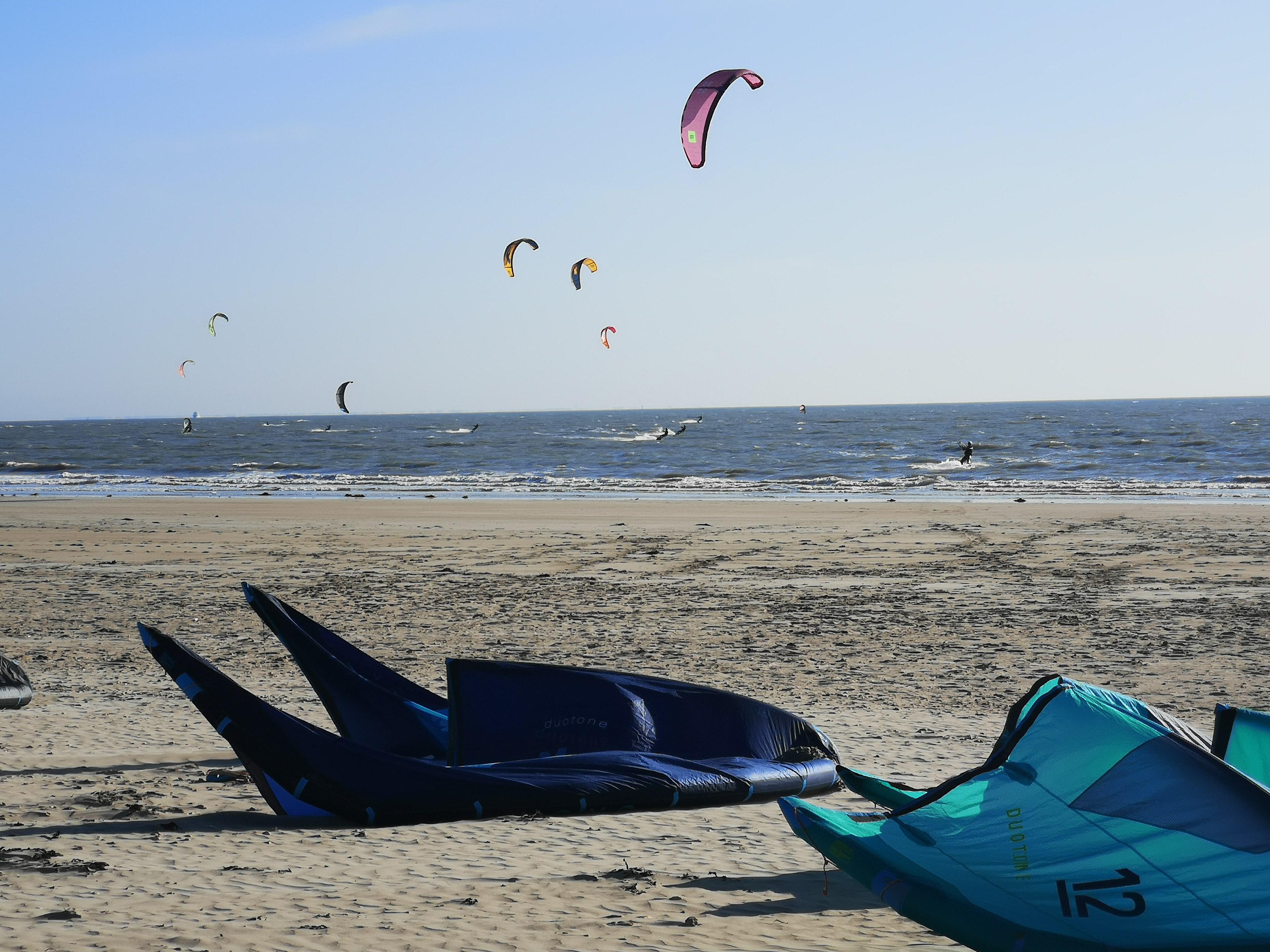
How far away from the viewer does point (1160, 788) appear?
3.31 metres

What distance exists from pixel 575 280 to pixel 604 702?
922 inches

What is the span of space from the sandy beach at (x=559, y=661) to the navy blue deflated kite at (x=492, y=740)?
13 cm

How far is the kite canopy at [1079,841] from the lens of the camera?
10.2 ft

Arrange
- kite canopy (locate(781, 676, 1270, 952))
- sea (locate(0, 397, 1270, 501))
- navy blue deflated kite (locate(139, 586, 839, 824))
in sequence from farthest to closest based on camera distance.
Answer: sea (locate(0, 397, 1270, 501)) < navy blue deflated kite (locate(139, 586, 839, 824)) < kite canopy (locate(781, 676, 1270, 952))

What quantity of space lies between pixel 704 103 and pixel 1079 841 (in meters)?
12.0

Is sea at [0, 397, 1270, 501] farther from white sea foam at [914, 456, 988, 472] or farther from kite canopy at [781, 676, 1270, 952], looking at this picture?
kite canopy at [781, 676, 1270, 952]

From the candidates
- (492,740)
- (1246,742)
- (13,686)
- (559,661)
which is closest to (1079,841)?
(1246,742)

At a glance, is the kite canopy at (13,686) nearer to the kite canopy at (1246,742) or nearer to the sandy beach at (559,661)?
the sandy beach at (559,661)

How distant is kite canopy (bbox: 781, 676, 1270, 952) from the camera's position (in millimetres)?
3098

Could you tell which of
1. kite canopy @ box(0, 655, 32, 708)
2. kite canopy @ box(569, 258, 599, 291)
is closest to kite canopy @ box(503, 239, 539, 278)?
kite canopy @ box(569, 258, 599, 291)

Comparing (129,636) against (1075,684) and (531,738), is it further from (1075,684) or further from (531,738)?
(1075,684)

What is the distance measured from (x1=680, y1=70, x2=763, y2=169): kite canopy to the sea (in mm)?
14069

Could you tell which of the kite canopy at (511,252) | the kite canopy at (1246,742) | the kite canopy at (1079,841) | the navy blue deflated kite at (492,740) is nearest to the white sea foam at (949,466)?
the kite canopy at (511,252)

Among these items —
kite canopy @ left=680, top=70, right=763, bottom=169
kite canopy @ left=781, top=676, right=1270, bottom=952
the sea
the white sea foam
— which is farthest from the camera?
the white sea foam
